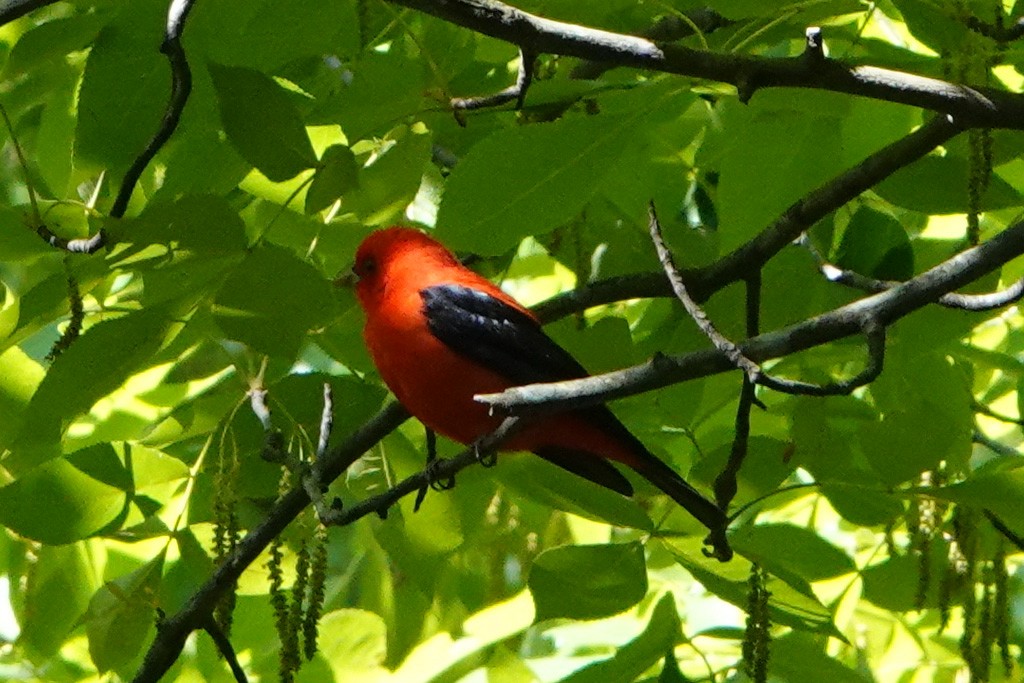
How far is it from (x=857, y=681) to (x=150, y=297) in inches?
61.0

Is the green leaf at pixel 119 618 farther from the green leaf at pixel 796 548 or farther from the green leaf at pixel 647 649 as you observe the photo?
the green leaf at pixel 796 548

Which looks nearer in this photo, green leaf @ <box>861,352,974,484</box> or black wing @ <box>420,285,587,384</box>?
green leaf @ <box>861,352,974,484</box>

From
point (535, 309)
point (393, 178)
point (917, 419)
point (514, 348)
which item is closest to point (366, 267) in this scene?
point (514, 348)

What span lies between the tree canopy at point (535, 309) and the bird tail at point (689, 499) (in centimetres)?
3

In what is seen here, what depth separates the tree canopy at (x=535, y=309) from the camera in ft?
7.18

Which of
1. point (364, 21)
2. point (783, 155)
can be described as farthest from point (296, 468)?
point (783, 155)

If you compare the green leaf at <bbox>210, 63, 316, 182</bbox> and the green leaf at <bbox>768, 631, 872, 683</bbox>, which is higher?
the green leaf at <bbox>210, 63, 316, 182</bbox>

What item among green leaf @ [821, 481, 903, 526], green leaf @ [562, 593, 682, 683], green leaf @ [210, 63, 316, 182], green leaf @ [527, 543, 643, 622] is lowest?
green leaf @ [562, 593, 682, 683]

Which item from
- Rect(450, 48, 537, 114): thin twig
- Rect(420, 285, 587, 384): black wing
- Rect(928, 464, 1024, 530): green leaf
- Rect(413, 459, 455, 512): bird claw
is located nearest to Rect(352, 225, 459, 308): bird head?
Rect(420, 285, 587, 384): black wing

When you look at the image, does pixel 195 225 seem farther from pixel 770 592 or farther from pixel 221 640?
pixel 770 592

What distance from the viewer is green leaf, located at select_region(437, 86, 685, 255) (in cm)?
215

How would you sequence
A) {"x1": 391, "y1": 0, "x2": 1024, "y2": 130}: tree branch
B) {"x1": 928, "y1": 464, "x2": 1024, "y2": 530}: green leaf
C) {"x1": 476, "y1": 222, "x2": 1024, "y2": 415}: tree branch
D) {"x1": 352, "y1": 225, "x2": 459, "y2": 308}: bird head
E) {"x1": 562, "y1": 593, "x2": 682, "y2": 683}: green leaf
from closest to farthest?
{"x1": 391, "y1": 0, "x2": 1024, "y2": 130}: tree branch, {"x1": 476, "y1": 222, "x2": 1024, "y2": 415}: tree branch, {"x1": 928, "y1": 464, "x2": 1024, "y2": 530}: green leaf, {"x1": 562, "y1": 593, "x2": 682, "y2": 683}: green leaf, {"x1": 352, "y1": 225, "x2": 459, "y2": 308}: bird head

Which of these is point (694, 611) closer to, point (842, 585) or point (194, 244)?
point (842, 585)

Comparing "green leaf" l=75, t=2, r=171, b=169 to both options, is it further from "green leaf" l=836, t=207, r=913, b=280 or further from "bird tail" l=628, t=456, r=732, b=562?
"green leaf" l=836, t=207, r=913, b=280
